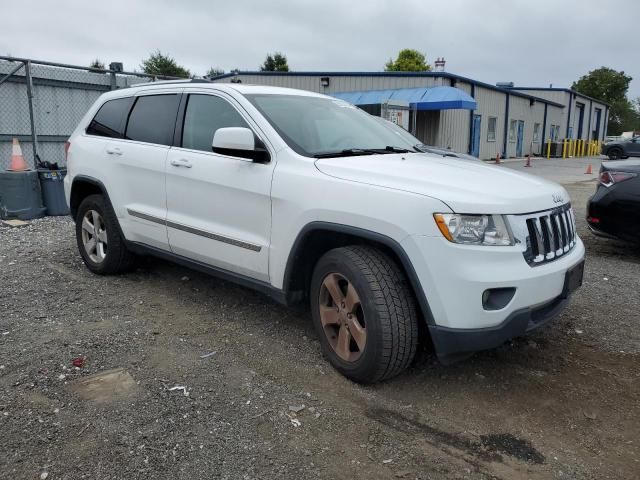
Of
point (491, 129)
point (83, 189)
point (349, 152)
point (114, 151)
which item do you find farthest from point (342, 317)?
point (491, 129)

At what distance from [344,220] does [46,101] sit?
356 inches

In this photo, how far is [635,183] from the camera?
19.4 ft

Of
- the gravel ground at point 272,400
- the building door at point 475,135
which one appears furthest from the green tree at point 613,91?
the gravel ground at point 272,400

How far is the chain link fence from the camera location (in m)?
9.38

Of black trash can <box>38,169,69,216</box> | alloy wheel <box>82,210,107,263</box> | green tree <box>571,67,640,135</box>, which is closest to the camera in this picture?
alloy wheel <box>82,210,107,263</box>

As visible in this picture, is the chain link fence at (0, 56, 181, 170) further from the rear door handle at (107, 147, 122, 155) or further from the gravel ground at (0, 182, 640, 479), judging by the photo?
the gravel ground at (0, 182, 640, 479)

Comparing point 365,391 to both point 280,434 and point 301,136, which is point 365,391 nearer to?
point 280,434

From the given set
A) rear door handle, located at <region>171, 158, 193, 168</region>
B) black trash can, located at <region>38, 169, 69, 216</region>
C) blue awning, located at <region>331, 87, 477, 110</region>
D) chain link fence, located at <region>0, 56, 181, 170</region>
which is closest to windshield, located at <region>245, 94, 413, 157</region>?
rear door handle, located at <region>171, 158, 193, 168</region>

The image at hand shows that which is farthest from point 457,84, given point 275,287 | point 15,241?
point 275,287

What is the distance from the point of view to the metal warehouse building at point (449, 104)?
2172 centimetres

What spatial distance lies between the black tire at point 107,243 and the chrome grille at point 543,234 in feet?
11.6

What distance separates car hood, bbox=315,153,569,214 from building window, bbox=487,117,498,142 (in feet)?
90.8

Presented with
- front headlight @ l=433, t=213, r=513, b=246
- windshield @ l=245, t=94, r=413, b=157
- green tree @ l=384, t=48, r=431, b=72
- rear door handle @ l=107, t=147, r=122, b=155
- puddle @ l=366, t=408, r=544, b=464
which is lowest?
puddle @ l=366, t=408, r=544, b=464

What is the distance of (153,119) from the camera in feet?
15.2
